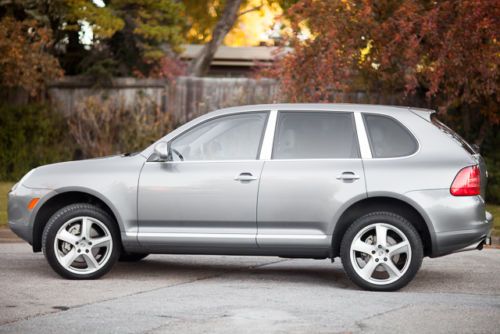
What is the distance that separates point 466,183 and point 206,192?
91.8 inches

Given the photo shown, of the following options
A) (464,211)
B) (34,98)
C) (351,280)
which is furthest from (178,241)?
(34,98)

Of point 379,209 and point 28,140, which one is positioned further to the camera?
point 28,140

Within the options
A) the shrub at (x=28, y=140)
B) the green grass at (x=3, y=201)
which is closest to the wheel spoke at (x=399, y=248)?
the green grass at (x=3, y=201)

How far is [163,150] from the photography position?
9844 mm

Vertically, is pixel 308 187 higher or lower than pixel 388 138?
lower

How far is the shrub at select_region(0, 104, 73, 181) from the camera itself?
2325cm

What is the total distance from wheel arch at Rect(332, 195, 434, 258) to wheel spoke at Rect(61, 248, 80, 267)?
241 cm

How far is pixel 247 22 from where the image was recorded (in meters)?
45.7

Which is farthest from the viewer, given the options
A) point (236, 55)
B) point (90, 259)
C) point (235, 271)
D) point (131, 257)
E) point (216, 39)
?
point (236, 55)

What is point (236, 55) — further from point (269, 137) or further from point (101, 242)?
point (101, 242)

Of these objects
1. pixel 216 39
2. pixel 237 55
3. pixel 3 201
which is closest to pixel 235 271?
pixel 3 201

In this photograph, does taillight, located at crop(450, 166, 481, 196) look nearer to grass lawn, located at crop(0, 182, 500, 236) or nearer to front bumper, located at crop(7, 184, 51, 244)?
front bumper, located at crop(7, 184, 51, 244)

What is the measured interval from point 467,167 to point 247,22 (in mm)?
36663

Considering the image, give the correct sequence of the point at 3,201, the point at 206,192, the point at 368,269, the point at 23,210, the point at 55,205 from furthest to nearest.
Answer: the point at 3,201
the point at 55,205
the point at 23,210
the point at 206,192
the point at 368,269
